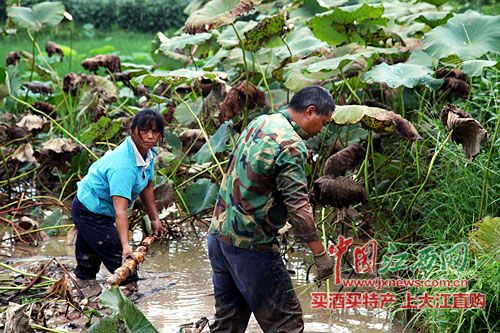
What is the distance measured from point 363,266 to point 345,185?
0.62m

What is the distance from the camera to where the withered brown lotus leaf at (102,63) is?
795 cm

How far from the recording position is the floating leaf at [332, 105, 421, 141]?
16.3 feet

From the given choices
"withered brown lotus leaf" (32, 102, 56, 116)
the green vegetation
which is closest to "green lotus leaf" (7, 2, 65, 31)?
the green vegetation

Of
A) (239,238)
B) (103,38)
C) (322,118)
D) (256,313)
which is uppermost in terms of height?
(322,118)

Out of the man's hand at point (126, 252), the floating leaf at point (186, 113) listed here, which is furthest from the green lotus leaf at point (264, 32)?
the man's hand at point (126, 252)

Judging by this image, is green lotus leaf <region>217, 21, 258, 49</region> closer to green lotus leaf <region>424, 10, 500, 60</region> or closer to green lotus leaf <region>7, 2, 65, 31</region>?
green lotus leaf <region>424, 10, 500, 60</region>

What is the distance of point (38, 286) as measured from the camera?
529cm

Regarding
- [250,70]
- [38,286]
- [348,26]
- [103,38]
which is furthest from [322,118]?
[103,38]

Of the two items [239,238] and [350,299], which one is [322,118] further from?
[350,299]

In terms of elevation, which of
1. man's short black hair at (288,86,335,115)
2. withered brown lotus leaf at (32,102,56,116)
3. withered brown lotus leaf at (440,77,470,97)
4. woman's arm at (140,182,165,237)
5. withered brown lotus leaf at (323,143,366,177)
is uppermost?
man's short black hair at (288,86,335,115)

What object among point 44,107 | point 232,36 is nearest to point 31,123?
point 44,107

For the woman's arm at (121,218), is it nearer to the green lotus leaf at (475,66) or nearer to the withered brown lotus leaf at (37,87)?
the green lotus leaf at (475,66)

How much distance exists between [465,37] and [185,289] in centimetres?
267

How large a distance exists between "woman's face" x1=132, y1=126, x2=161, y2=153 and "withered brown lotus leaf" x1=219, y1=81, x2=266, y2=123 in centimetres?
129
